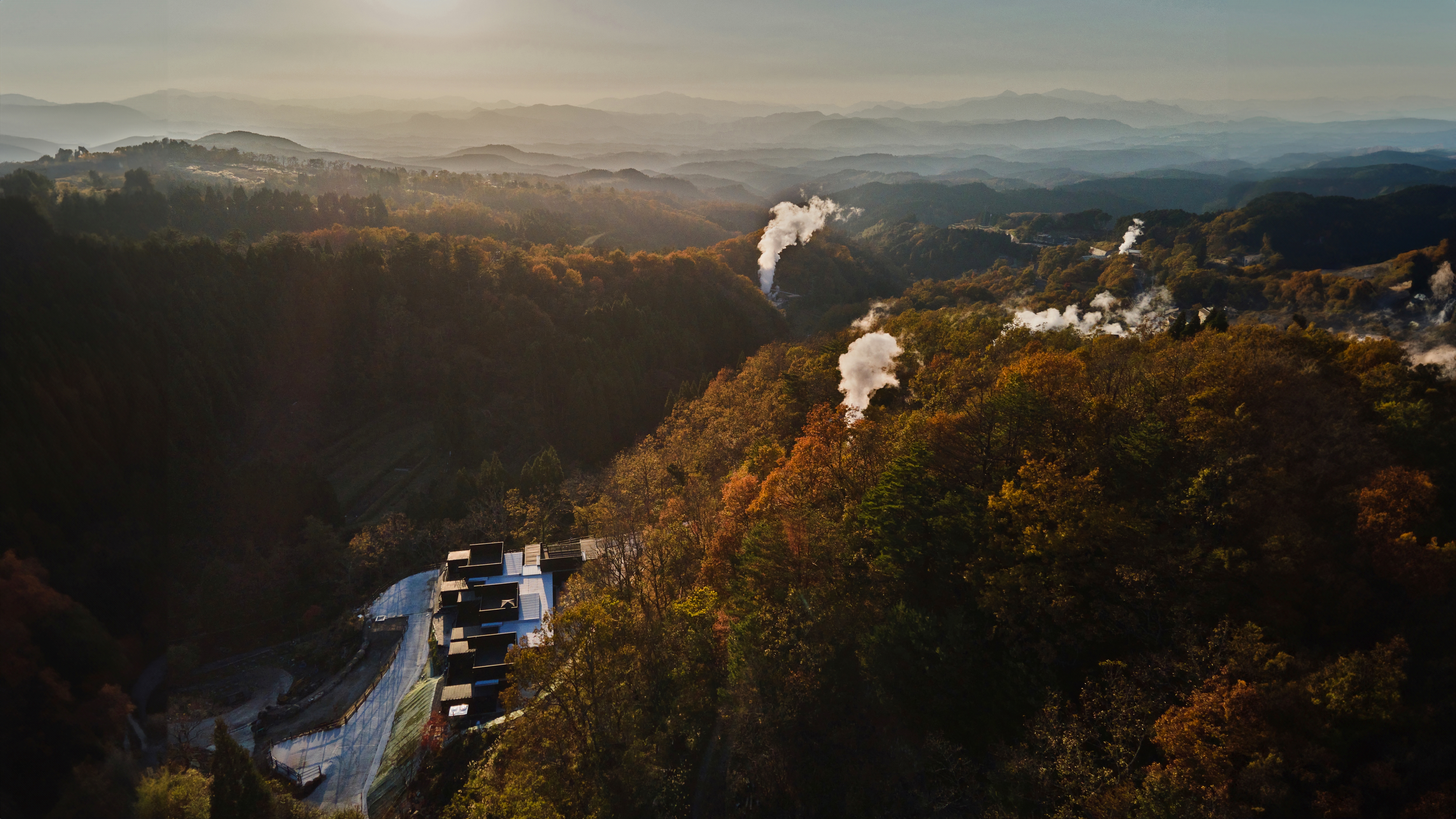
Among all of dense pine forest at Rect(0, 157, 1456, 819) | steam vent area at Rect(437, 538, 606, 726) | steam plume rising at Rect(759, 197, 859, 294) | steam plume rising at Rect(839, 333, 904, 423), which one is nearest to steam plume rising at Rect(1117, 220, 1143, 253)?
dense pine forest at Rect(0, 157, 1456, 819)

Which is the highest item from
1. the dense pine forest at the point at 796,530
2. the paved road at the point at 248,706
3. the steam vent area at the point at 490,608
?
the dense pine forest at the point at 796,530

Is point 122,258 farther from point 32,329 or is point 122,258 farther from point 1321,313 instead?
point 1321,313

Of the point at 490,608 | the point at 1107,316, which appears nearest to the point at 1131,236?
the point at 1107,316

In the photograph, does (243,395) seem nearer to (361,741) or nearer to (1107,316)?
(361,741)

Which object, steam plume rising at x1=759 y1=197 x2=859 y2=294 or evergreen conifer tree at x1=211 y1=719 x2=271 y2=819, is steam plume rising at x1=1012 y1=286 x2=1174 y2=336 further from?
steam plume rising at x1=759 y1=197 x2=859 y2=294

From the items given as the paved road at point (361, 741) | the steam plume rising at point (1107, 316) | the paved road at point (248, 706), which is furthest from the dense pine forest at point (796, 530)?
the paved road at point (361, 741)

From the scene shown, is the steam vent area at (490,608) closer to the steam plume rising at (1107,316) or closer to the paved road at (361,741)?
the paved road at (361,741)
